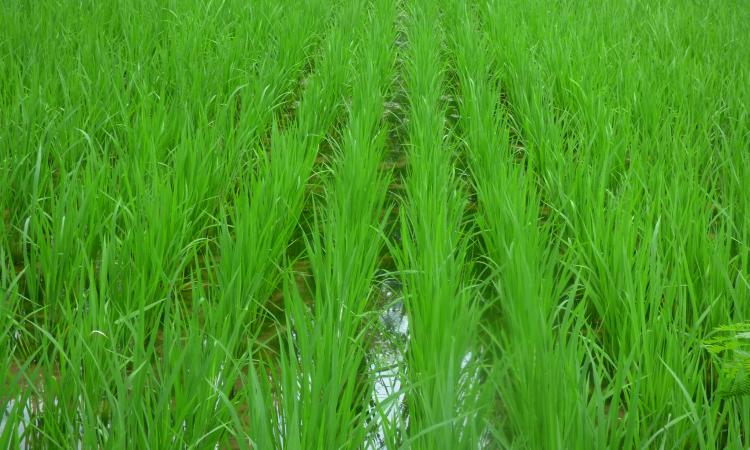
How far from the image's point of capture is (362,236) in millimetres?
1877

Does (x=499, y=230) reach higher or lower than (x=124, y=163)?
lower

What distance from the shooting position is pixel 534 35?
4.21 m

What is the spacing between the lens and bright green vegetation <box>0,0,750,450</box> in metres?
1.29

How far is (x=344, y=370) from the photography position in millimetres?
1396

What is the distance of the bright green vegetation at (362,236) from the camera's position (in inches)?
50.6

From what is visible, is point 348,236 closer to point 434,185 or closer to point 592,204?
point 434,185

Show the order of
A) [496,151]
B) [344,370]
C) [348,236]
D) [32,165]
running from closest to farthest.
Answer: [344,370], [348,236], [32,165], [496,151]

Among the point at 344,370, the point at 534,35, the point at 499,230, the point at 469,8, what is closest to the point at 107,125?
the point at 499,230

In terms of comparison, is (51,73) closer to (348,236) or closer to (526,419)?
(348,236)

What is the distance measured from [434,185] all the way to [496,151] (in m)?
0.43

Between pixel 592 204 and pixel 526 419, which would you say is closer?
pixel 526 419

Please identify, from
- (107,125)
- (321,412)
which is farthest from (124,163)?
(321,412)

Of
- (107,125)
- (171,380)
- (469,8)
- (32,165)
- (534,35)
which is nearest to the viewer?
(171,380)

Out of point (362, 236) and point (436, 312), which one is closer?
point (436, 312)
